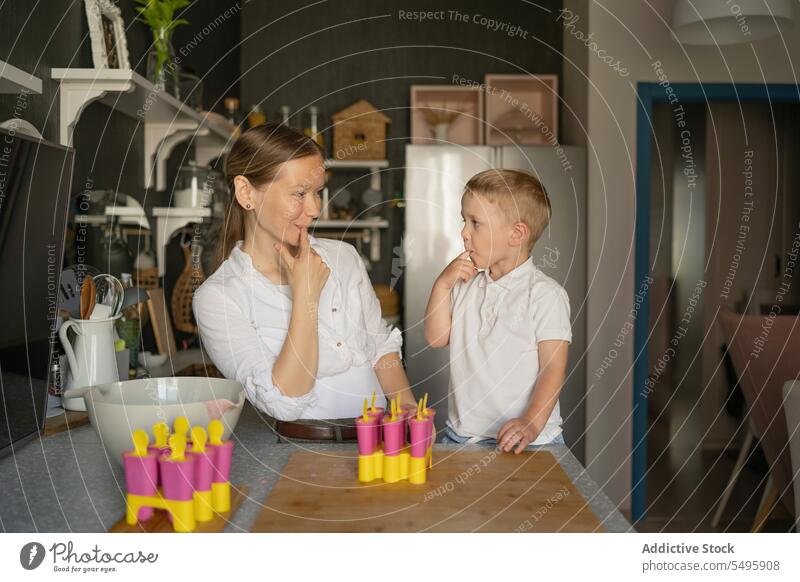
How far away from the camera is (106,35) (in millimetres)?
1689

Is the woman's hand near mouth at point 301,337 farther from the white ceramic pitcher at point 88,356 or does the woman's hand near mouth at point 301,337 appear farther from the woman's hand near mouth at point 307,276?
the white ceramic pitcher at point 88,356

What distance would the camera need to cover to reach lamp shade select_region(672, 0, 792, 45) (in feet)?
7.13

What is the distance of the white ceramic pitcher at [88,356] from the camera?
1.25 m

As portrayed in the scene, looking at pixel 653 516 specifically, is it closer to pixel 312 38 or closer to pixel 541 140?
pixel 541 140

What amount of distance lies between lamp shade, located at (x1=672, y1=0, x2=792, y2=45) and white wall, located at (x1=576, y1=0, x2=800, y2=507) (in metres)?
0.26

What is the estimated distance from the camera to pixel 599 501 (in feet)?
2.61

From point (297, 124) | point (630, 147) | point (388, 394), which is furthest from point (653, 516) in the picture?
point (297, 124)

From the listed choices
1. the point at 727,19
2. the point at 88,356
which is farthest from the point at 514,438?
the point at 727,19

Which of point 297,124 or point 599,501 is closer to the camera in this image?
point 599,501

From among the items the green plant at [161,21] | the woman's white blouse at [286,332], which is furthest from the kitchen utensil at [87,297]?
the green plant at [161,21]

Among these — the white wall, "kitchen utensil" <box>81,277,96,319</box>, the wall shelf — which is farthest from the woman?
the white wall

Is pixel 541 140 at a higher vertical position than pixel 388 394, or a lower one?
higher

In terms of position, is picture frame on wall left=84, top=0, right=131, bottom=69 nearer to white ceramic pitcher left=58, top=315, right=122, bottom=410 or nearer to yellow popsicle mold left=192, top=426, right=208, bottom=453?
white ceramic pitcher left=58, top=315, right=122, bottom=410

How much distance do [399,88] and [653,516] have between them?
2.07 meters
